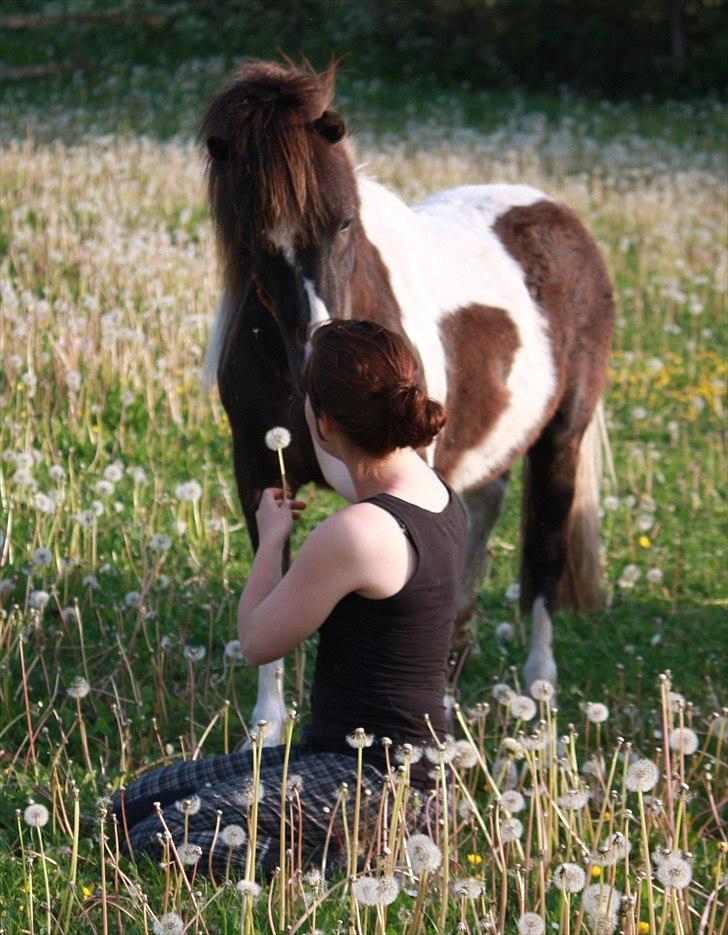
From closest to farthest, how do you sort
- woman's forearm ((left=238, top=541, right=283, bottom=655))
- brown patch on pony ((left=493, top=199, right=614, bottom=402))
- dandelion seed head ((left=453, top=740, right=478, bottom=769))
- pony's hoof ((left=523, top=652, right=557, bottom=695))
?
dandelion seed head ((left=453, top=740, right=478, bottom=769)) < woman's forearm ((left=238, top=541, right=283, bottom=655)) < pony's hoof ((left=523, top=652, right=557, bottom=695)) < brown patch on pony ((left=493, top=199, right=614, bottom=402))

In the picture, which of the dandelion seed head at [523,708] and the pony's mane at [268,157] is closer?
the dandelion seed head at [523,708]

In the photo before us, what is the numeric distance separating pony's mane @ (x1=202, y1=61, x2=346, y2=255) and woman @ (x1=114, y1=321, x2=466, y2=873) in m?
0.89

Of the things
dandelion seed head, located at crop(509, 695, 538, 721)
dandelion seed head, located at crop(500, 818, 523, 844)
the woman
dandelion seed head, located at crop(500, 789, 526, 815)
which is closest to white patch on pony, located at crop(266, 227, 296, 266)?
the woman

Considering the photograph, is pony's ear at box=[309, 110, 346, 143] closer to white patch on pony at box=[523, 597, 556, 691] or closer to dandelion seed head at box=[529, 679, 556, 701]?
dandelion seed head at box=[529, 679, 556, 701]

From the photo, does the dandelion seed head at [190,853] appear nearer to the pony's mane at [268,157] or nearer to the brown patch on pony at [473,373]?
the pony's mane at [268,157]

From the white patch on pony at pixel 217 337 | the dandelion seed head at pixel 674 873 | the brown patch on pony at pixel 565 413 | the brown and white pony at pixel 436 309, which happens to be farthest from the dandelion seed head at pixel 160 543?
the dandelion seed head at pixel 674 873

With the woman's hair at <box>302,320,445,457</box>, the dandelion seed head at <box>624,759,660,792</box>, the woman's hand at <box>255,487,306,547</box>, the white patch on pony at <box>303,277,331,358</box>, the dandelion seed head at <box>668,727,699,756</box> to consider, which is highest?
the white patch on pony at <box>303,277,331,358</box>

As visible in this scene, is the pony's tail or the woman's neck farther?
the pony's tail

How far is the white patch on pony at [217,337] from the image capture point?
445 centimetres

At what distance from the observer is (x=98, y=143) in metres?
15.0

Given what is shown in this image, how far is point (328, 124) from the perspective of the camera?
412 centimetres

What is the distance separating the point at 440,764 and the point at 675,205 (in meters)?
13.3

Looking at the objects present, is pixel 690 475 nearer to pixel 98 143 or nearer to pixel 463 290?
pixel 463 290

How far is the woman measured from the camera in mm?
3053
